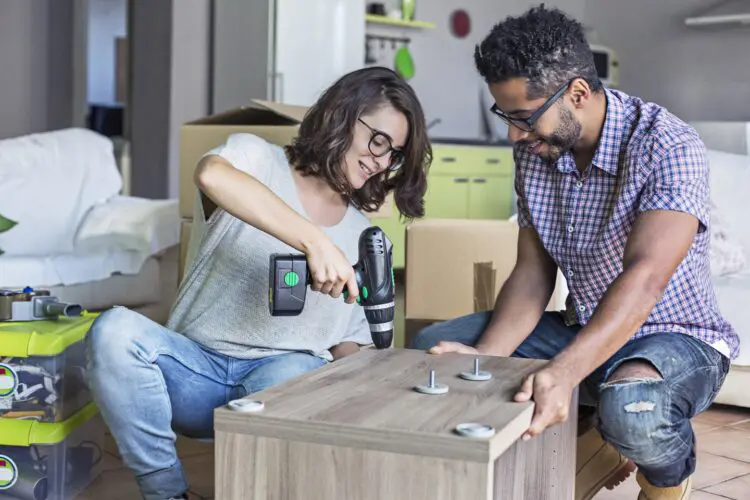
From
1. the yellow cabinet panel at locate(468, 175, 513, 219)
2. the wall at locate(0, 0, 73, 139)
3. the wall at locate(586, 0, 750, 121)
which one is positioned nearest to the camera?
the wall at locate(0, 0, 73, 139)

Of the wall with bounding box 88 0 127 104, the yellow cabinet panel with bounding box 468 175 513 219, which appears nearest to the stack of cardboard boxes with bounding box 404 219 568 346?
the yellow cabinet panel with bounding box 468 175 513 219

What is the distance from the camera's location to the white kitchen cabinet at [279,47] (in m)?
5.38

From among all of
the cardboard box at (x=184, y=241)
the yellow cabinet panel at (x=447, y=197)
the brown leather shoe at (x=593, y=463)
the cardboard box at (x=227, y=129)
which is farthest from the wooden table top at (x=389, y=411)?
the yellow cabinet panel at (x=447, y=197)

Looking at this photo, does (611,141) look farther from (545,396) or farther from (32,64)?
(32,64)

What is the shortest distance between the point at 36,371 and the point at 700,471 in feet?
5.53

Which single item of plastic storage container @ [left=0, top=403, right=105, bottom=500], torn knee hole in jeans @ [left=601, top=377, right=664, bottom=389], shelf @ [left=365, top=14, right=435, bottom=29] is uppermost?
shelf @ [left=365, top=14, right=435, bottom=29]

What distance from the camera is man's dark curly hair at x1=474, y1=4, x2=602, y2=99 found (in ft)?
6.03

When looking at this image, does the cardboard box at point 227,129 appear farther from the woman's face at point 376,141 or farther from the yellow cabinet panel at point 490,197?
the yellow cabinet panel at point 490,197

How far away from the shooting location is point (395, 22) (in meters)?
6.43

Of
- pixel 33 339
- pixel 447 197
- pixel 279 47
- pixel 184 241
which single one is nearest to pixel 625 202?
pixel 33 339

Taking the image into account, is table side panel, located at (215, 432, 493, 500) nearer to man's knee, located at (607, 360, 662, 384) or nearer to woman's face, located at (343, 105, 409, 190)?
man's knee, located at (607, 360, 662, 384)

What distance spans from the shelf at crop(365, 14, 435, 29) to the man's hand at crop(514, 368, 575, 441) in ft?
16.1

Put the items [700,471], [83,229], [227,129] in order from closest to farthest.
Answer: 1. [700,471]
2. [227,129]
3. [83,229]

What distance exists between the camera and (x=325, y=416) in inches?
51.6
